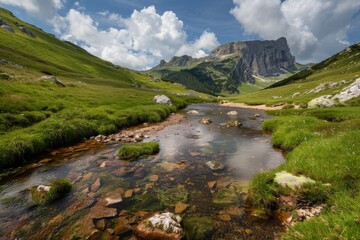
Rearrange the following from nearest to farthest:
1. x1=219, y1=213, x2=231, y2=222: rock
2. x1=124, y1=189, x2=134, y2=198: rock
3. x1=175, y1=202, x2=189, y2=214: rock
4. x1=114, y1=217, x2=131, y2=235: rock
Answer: x1=114, y1=217, x2=131, y2=235: rock < x1=219, y1=213, x2=231, y2=222: rock < x1=175, y1=202, x2=189, y2=214: rock < x1=124, y1=189, x2=134, y2=198: rock

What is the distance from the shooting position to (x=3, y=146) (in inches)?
655

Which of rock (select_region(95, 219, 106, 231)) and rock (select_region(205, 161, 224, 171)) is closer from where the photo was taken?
rock (select_region(95, 219, 106, 231))

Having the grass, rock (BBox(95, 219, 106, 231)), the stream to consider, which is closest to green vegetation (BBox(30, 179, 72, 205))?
the stream

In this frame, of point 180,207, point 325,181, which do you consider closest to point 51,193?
point 180,207

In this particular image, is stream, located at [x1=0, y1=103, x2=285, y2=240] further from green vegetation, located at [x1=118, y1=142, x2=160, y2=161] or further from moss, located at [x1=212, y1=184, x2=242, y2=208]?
green vegetation, located at [x1=118, y1=142, x2=160, y2=161]

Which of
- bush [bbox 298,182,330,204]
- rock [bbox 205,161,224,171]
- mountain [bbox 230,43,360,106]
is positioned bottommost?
rock [bbox 205,161,224,171]

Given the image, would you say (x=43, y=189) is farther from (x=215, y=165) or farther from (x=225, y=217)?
(x=215, y=165)

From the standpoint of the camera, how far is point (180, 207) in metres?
10.5

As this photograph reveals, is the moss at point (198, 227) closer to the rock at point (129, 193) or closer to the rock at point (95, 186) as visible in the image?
the rock at point (129, 193)

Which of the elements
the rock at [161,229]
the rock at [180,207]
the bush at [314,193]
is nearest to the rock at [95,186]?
the rock at [161,229]

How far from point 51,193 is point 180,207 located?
22.8 feet

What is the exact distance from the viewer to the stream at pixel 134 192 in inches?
355

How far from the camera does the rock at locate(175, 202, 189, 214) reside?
10.2 m

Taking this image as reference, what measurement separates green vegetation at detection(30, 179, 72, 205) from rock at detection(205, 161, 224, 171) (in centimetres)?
931
